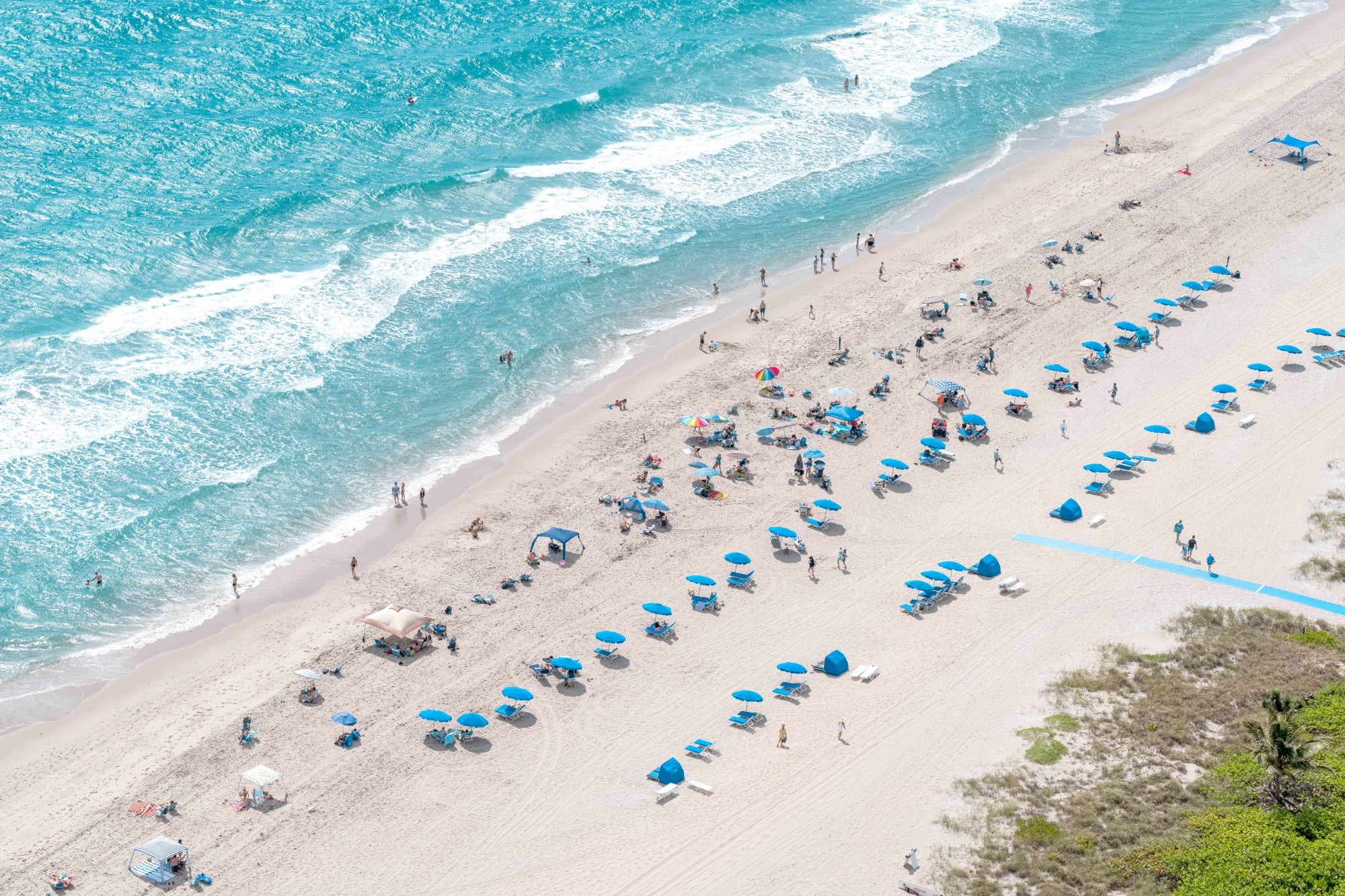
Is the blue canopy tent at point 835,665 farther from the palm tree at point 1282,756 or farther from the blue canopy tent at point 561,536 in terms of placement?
the palm tree at point 1282,756

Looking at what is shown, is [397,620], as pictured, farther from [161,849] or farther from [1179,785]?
[1179,785]

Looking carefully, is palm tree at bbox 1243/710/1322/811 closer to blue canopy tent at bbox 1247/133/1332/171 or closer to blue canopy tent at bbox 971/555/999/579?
blue canopy tent at bbox 971/555/999/579

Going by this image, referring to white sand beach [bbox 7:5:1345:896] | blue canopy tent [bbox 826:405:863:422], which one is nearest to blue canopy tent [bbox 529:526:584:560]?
white sand beach [bbox 7:5:1345:896]

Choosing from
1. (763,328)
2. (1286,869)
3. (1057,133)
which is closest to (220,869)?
(1286,869)

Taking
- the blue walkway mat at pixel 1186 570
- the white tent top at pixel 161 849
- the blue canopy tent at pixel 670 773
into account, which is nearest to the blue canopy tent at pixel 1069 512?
the blue walkway mat at pixel 1186 570

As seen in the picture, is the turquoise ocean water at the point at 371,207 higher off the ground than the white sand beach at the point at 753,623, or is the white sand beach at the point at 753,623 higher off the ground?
the turquoise ocean water at the point at 371,207

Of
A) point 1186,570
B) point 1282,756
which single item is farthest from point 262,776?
point 1186,570

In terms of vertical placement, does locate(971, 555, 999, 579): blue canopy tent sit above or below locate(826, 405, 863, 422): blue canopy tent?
below
